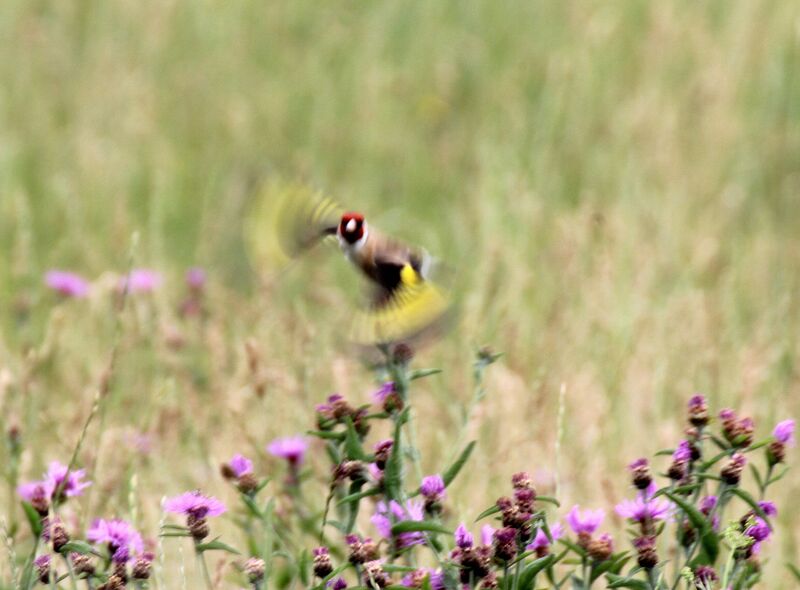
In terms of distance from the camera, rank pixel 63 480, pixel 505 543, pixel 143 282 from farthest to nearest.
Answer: pixel 143 282, pixel 63 480, pixel 505 543

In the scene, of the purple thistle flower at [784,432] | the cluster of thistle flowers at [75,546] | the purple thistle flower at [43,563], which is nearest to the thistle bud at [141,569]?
the cluster of thistle flowers at [75,546]

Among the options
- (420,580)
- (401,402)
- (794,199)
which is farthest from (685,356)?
(420,580)

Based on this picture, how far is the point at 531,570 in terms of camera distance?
1658 millimetres

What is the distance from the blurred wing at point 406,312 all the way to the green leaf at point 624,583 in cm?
48

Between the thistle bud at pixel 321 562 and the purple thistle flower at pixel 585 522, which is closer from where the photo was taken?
the thistle bud at pixel 321 562

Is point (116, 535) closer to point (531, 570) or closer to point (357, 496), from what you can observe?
point (357, 496)

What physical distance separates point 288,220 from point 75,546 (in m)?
0.71

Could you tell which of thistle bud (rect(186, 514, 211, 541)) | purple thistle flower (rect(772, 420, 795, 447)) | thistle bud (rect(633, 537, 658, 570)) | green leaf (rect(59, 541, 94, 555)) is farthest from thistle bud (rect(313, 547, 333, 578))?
purple thistle flower (rect(772, 420, 795, 447))

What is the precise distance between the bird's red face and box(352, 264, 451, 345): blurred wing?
3.3 inches

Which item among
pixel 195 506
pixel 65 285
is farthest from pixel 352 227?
pixel 65 285

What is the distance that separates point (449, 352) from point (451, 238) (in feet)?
3.01

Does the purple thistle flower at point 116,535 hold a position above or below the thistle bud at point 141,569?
above

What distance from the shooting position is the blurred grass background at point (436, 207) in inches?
126

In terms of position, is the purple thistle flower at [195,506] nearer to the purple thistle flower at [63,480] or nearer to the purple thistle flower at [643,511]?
the purple thistle flower at [63,480]
